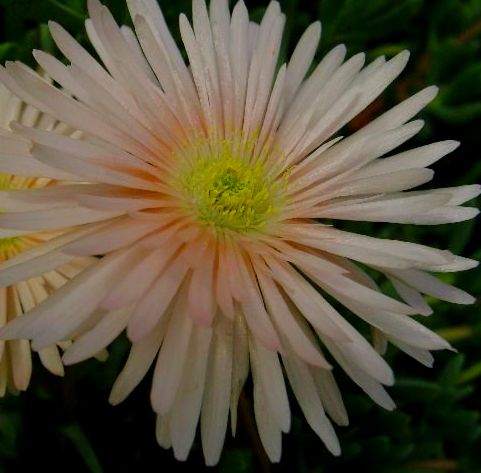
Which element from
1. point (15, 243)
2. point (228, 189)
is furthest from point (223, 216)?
point (15, 243)

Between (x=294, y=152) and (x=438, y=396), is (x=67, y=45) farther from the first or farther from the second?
(x=438, y=396)

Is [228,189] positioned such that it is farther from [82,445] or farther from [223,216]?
[82,445]

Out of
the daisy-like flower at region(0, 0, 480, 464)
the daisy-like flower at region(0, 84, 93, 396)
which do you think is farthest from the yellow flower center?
the daisy-like flower at region(0, 84, 93, 396)

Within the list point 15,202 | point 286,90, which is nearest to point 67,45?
point 15,202

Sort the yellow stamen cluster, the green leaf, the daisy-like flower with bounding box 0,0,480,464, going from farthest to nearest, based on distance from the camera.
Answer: the green leaf
the yellow stamen cluster
the daisy-like flower with bounding box 0,0,480,464

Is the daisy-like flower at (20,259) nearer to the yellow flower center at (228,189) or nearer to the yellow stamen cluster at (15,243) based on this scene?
the yellow stamen cluster at (15,243)

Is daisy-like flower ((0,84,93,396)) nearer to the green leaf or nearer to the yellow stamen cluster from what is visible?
the yellow stamen cluster
